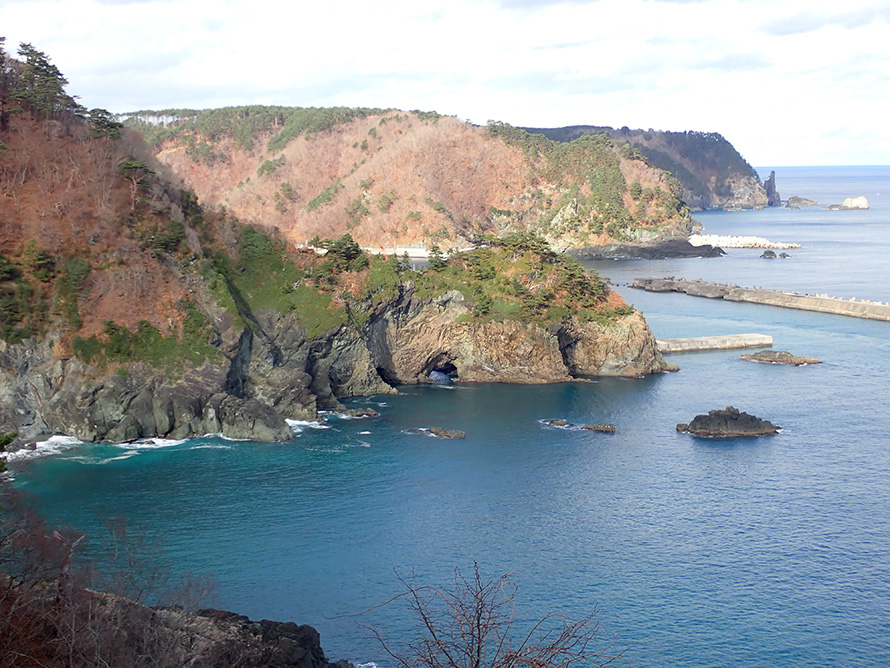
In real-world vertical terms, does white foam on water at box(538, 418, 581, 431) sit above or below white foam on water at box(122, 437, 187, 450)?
below

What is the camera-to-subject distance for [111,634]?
26.9m

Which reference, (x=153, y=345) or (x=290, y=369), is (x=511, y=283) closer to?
(x=290, y=369)

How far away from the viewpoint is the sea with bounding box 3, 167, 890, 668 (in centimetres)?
3756

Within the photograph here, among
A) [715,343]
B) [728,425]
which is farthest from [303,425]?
[715,343]

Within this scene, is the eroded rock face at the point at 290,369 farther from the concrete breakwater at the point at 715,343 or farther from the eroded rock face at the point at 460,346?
the concrete breakwater at the point at 715,343

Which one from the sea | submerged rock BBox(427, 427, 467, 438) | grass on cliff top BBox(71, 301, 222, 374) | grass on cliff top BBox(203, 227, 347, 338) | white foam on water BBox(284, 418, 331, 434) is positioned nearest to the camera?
the sea

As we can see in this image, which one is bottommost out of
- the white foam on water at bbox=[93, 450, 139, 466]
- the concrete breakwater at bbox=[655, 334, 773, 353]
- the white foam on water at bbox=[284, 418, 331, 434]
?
the white foam on water at bbox=[93, 450, 139, 466]

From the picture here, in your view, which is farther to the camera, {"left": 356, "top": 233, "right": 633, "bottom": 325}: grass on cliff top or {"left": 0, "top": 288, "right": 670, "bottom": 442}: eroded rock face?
{"left": 356, "top": 233, "right": 633, "bottom": 325}: grass on cliff top

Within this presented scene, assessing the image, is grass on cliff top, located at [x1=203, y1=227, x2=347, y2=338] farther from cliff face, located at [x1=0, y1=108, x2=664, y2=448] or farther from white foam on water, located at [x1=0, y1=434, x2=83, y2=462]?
white foam on water, located at [x1=0, y1=434, x2=83, y2=462]

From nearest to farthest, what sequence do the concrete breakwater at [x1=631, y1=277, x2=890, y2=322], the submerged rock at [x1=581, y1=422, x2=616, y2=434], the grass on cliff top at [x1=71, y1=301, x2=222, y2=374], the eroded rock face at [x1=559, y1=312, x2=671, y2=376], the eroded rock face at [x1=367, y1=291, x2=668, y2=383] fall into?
the grass on cliff top at [x1=71, y1=301, x2=222, y2=374] < the submerged rock at [x1=581, y1=422, x2=616, y2=434] < the eroded rock face at [x1=367, y1=291, x2=668, y2=383] < the eroded rock face at [x1=559, y1=312, x2=671, y2=376] < the concrete breakwater at [x1=631, y1=277, x2=890, y2=322]

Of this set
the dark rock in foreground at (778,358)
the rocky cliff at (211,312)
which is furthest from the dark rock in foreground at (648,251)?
the rocky cliff at (211,312)

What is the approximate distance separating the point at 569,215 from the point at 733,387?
122 meters

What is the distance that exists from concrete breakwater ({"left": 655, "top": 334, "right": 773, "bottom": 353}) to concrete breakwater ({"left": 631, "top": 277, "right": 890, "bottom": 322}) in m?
24.1

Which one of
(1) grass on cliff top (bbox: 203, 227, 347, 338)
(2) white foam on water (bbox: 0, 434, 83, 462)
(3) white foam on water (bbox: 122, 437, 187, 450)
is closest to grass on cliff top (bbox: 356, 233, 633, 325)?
(1) grass on cliff top (bbox: 203, 227, 347, 338)
